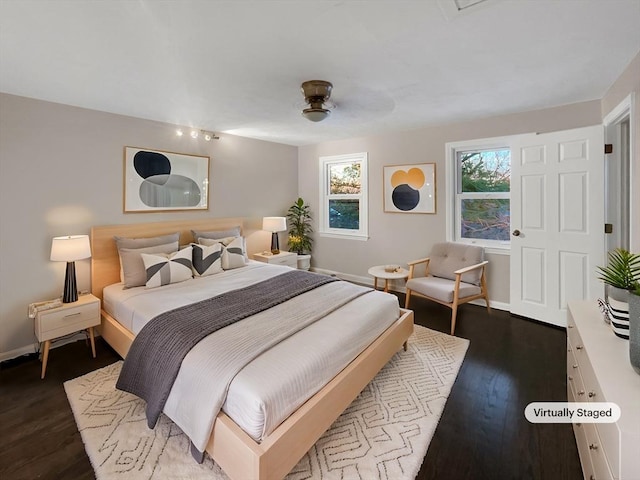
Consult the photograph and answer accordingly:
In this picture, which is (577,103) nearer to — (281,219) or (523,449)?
(523,449)

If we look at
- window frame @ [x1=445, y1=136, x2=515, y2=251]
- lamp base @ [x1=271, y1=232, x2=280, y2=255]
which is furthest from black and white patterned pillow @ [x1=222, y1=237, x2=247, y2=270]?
window frame @ [x1=445, y1=136, x2=515, y2=251]

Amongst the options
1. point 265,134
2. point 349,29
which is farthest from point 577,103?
point 265,134

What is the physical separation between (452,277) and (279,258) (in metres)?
2.36

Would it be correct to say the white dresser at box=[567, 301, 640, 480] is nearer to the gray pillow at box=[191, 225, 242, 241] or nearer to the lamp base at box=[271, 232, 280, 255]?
the gray pillow at box=[191, 225, 242, 241]

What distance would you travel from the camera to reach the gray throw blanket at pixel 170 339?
69.7 inches

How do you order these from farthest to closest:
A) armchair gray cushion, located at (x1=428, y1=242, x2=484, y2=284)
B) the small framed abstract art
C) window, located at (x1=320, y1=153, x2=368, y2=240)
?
window, located at (x1=320, y1=153, x2=368, y2=240) → the small framed abstract art → armchair gray cushion, located at (x1=428, y1=242, x2=484, y2=284)

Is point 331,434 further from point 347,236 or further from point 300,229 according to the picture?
point 300,229

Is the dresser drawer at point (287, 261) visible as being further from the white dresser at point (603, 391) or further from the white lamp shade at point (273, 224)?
the white dresser at point (603, 391)

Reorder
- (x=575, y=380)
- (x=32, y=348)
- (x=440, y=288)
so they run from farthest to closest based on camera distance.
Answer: (x=440, y=288), (x=32, y=348), (x=575, y=380)

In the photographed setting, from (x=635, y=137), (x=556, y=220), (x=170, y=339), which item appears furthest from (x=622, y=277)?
(x=170, y=339)

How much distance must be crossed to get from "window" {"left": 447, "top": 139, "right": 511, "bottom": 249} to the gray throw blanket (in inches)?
106

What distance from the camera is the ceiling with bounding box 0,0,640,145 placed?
157 cm

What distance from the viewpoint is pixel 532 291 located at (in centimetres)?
338

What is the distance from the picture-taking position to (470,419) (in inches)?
77.3
